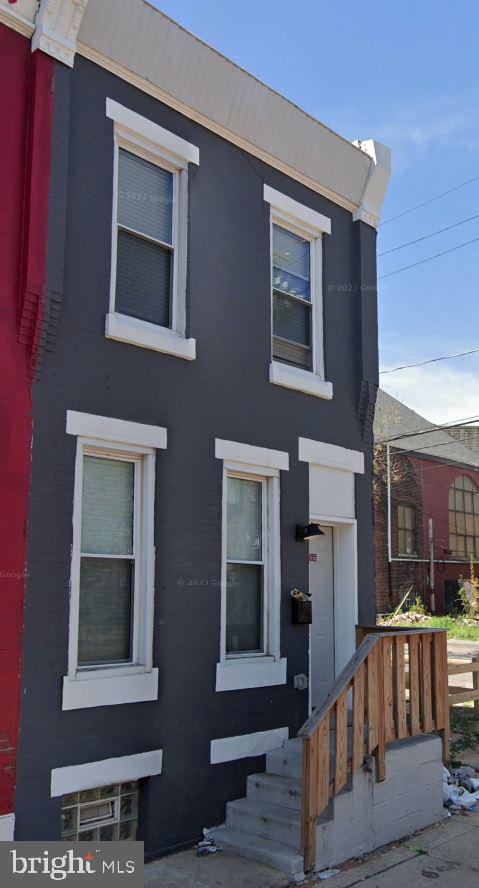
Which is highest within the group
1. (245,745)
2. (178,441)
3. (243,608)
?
(178,441)

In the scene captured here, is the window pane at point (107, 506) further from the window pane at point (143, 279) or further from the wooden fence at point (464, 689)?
the wooden fence at point (464, 689)

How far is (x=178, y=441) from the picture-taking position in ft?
25.2

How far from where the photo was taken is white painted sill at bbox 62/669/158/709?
21.0 feet

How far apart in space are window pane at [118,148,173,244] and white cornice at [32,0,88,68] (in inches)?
41.5

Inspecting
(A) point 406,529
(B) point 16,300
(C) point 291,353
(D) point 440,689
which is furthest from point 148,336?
(A) point 406,529

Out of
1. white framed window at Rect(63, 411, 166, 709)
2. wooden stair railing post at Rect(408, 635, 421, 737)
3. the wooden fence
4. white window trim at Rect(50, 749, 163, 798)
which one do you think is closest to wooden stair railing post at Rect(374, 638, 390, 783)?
wooden stair railing post at Rect(408, 635, 421, 737)

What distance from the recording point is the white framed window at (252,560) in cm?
817

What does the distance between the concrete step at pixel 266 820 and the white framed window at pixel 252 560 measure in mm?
1072

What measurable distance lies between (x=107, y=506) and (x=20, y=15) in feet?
13.2

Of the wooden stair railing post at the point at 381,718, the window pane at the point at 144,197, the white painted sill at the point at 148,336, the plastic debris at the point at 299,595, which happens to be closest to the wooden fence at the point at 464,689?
the plastic debris at the point at 299,595

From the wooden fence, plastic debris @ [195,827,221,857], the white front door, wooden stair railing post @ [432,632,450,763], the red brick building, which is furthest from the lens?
the red brick building

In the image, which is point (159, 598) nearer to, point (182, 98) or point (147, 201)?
point (147, 201)

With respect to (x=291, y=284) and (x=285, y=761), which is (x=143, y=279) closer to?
(x=291, y=284)

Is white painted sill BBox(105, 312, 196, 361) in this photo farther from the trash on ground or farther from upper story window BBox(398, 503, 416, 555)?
upper story window BBox(398, 503, 416, 555)
